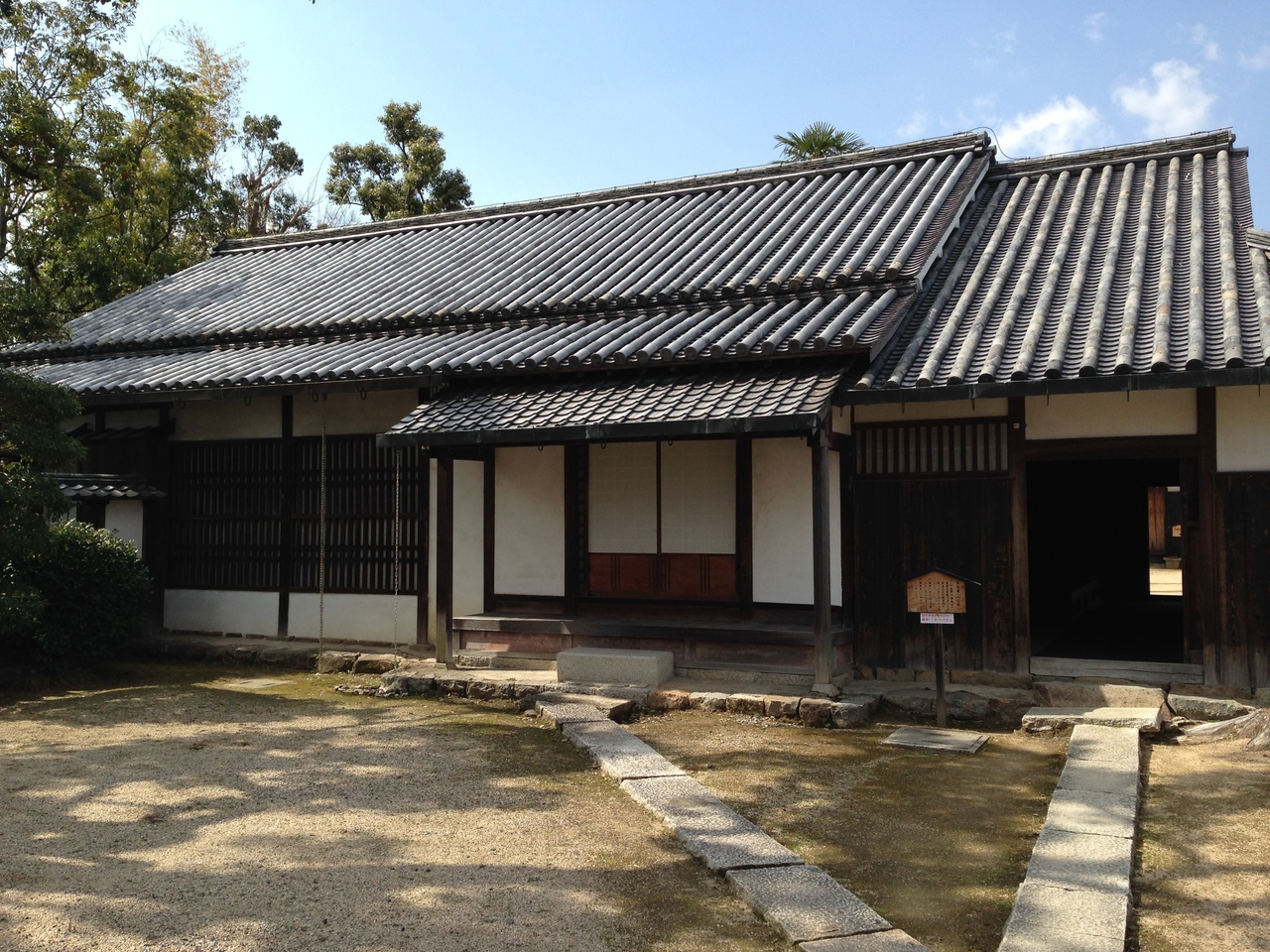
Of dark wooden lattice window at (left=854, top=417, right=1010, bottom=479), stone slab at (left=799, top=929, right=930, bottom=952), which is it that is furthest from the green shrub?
stone slab at (left=799, top=929, right=930, bottom=952)

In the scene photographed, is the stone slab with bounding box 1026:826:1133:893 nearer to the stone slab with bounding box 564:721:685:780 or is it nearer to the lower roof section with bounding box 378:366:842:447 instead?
the stone slab with bounding box 564:721:685:780

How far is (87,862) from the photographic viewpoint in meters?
5.24

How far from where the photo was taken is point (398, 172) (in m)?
29.9

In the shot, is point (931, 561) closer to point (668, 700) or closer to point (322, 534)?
point (668, 700)

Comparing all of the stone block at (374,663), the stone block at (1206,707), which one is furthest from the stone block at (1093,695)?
the stone block at (374,663)

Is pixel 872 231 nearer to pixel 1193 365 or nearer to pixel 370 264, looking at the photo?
pixel 1193 365

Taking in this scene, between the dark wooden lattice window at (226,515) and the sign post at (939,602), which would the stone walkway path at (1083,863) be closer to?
the sign post at (939,602)

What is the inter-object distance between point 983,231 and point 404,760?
9181 mm

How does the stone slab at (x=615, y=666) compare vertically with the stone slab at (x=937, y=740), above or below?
above

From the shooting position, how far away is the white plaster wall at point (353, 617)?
12211mm

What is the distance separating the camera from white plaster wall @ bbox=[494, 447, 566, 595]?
11.3 m

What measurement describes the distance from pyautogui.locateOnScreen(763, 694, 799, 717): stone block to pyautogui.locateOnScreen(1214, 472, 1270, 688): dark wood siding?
11.7 feet

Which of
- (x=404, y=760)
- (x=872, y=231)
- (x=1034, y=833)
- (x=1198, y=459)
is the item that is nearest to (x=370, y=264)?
(x=872, y=231)

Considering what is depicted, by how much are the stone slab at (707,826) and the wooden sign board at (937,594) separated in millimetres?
2965
